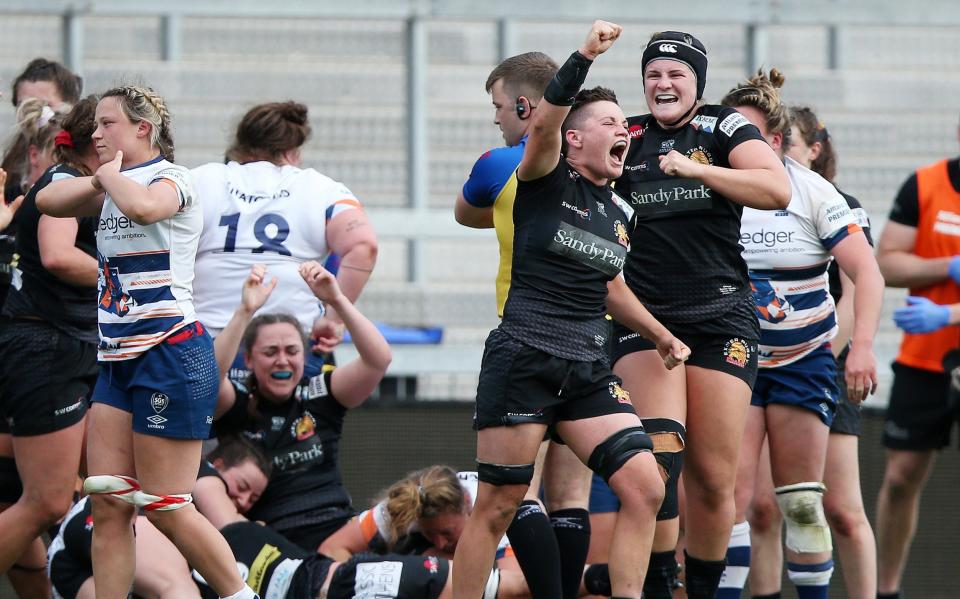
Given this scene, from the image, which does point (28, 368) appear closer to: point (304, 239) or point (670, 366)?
point (304, 239)

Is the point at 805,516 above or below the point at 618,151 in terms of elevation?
below

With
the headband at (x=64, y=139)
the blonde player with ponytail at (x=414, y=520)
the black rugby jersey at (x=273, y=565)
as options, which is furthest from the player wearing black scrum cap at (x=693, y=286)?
the headband at (x=64, y=139)

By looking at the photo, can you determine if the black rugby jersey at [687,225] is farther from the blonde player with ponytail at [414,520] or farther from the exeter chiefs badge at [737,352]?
the blonde player with ponytail at [414,520]

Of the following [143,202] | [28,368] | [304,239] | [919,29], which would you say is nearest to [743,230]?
[304,239]

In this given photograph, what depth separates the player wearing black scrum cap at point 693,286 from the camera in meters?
4.45

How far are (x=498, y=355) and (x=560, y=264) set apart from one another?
1.04 ft

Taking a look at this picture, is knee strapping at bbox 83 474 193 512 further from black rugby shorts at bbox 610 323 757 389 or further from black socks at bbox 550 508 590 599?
black rugby shorts at bbox 610 323 757 389

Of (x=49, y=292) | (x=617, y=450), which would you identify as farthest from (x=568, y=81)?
(x=49, y=292)

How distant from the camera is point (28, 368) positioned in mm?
5004

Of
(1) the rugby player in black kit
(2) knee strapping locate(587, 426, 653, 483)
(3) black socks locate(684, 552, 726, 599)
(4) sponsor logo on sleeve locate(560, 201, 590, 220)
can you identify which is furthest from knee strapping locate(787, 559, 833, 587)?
(4) sponsor logo on sleeve locate(560, 201, 590, 220)

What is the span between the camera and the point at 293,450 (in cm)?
530

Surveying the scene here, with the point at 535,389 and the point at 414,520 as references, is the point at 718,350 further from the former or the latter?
the point at 414,520

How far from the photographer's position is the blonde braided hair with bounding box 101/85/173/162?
4.34 meters

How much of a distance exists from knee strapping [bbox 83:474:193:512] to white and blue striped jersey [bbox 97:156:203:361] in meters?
0.36
